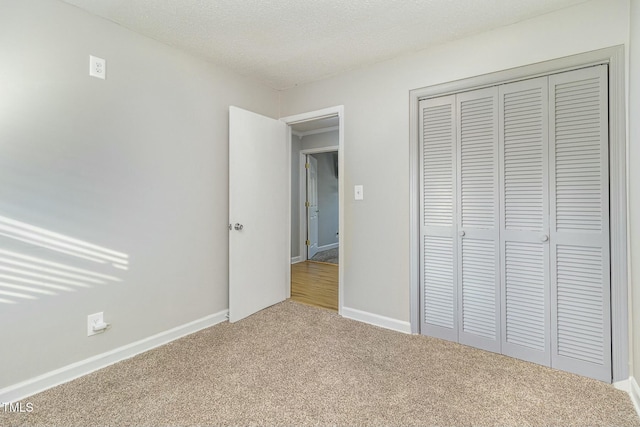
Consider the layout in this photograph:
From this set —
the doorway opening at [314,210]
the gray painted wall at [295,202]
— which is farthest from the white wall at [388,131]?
the gray painted wall at [295,202]

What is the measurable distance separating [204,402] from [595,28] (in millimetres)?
3068

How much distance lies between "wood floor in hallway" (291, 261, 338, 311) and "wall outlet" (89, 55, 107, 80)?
2572 mm

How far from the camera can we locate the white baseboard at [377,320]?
2611 mm

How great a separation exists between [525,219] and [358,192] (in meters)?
1.27

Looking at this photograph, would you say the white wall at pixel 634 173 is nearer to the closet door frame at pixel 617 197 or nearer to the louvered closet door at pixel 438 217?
the closet door frame at pixel 617 197

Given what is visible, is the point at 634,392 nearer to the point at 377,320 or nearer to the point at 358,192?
the point at 377,320

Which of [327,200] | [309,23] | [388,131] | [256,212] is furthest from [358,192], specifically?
[327,200]

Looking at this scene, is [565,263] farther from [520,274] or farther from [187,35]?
[187,35]

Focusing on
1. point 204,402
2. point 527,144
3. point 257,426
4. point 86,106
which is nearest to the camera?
point 257,426

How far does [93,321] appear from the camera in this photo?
2018 mm

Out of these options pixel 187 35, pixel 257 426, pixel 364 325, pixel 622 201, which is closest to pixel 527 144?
pixel 622 201

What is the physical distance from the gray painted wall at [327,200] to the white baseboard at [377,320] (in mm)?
3688

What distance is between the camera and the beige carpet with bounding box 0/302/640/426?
1.57 metres

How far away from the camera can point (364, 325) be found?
2.75 m
